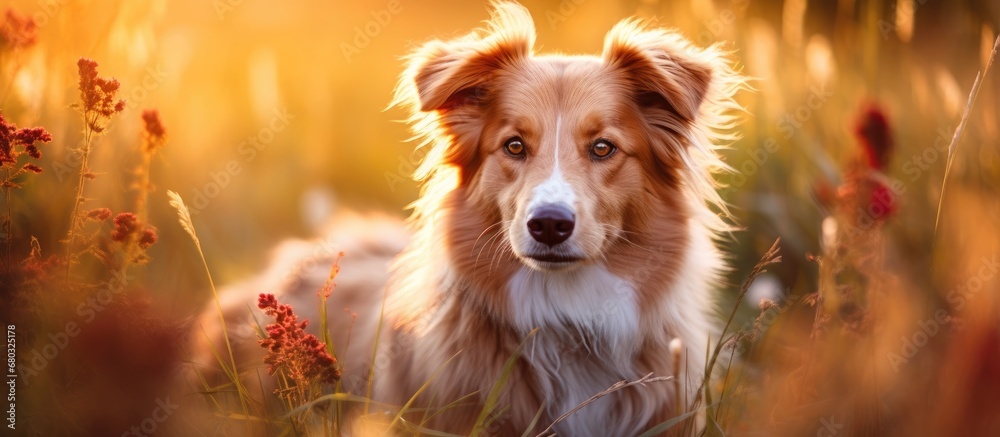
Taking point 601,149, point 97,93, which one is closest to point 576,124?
point 601,149

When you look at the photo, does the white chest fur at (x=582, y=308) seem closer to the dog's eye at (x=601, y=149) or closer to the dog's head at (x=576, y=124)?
the dog's head at (x=576, y=124)

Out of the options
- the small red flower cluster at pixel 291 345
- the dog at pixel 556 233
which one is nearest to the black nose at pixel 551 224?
the dog at pixel 556 233

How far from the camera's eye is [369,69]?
7.38 m

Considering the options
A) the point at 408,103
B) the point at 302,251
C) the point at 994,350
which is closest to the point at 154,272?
the point at 302,251

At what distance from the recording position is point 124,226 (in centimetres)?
254

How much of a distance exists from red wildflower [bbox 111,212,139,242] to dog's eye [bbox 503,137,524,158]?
1.58 meters

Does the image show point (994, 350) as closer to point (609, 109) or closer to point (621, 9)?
point (609, 109)

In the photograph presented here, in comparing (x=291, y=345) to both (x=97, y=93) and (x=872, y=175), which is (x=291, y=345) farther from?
(x=872, y=175)

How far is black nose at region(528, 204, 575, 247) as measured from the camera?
3129 mm

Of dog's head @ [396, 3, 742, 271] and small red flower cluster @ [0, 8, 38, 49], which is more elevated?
small red flower cluster @ [0, 8, 38, 49]

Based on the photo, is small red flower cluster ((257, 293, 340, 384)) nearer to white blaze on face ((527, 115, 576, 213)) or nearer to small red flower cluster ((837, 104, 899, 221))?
white blaze on face ((527, 115, 576, 213))

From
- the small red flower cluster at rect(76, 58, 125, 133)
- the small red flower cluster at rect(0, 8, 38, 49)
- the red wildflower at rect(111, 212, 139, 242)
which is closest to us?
the small red flower cluster at rect(76, 58, 125, 133)

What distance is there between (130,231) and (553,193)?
1.46 meters

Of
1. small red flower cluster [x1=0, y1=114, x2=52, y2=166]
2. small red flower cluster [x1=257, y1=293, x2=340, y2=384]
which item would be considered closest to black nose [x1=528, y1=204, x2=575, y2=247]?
small red flower cluster [x1=257, y1=293, x2=340, y2=384]
